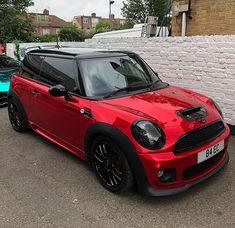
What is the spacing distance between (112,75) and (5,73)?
5.07 metres

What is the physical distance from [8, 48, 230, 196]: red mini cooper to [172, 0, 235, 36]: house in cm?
421

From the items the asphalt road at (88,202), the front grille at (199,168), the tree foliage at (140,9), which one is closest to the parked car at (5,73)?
the asphalt road at (88,202)

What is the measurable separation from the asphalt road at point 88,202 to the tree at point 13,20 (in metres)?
20.1

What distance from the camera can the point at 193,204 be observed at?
135 inches

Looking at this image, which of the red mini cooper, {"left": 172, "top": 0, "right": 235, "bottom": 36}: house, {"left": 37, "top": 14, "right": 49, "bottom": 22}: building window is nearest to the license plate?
the red mini cooper

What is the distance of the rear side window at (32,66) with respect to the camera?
516cm

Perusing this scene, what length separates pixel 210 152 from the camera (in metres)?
3.53

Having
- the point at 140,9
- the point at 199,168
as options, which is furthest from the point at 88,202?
Result: the point at 140,9

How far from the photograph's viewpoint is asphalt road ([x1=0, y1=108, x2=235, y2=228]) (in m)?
3.19

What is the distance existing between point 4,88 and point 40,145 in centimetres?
339

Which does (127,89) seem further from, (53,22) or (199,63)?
(53,22)

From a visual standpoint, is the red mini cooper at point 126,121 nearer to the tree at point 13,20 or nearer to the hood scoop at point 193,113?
the hood scoop at point 193,113

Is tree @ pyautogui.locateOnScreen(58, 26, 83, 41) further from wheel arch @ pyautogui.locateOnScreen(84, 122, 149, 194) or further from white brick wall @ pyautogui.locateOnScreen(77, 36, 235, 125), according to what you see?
wheel arch @ pyautogui.locateOnScreen(84, 122, 149, 194)

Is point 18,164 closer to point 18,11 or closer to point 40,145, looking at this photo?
point 40,145
